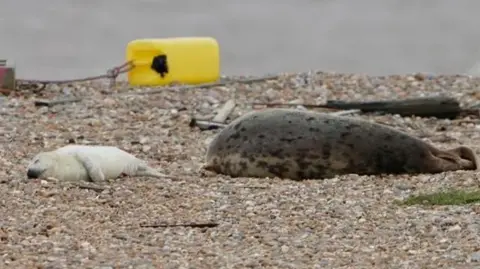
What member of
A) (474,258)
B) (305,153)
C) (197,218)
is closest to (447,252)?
(474,258)

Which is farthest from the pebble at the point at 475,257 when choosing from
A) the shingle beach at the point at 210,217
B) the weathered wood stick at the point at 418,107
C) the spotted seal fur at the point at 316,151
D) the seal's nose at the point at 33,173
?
the weathered wood stick at the point at 418,107

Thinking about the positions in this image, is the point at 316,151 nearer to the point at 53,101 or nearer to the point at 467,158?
the point at 467,158

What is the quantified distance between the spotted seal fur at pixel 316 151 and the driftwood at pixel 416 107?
322 centimetres

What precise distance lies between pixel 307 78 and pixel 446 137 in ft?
11.9

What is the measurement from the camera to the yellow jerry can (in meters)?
12.7

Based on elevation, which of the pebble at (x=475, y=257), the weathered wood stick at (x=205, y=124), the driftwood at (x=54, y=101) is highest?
the pebble at (x=475, y=257)

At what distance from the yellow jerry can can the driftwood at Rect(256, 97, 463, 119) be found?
1.95m

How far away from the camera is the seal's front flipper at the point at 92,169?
715 cm

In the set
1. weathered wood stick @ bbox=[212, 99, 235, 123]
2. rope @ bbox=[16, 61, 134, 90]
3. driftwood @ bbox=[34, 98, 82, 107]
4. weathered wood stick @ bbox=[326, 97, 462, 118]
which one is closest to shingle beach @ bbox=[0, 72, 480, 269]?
weathered wood stick @ bbox=[212, 99, 235, 123]

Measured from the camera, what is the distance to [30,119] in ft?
34.4

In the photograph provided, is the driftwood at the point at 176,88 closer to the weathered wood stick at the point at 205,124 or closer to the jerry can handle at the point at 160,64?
the jerry can handle at the point at 160,64

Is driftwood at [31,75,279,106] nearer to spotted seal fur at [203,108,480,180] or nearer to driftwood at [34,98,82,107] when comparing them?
driftwood at [34,98,82,107]

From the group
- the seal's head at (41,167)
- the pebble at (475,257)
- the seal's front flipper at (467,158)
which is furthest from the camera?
the seal's front flipper at (467,158)

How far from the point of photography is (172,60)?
12734mm
